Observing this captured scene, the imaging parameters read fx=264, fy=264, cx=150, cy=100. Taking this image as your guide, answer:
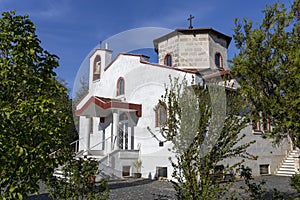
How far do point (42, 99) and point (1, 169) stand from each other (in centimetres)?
105

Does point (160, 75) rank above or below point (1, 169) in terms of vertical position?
above

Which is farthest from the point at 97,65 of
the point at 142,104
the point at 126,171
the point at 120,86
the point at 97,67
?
the point at 126,171

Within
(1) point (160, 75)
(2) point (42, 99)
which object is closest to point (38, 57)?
(2) point (42, 99)

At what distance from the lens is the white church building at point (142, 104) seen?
45.5 feet

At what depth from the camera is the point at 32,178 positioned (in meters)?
3.64

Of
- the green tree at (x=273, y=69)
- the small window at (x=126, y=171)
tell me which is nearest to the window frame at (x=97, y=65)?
the small window at (x=126, y=171)

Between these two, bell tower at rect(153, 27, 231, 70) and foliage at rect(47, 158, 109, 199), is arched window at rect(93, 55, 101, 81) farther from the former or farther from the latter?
foliage at rect(47, 158, 109, 199)

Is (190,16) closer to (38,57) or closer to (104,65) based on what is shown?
(104,65)

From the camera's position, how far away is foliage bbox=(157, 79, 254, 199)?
15.4 ft

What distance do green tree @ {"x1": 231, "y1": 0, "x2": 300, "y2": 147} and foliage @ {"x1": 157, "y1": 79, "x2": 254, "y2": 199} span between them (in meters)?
1.65

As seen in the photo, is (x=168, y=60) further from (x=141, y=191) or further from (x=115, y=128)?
(x=141, y=191)

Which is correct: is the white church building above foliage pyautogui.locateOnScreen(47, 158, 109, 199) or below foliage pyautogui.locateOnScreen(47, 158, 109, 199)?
above

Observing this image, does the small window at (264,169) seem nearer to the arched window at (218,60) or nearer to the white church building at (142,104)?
the white church building at (142,104)

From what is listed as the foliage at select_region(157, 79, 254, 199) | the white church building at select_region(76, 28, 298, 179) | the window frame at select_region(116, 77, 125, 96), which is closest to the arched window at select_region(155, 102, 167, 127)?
the foliage at select_region(157, 79, 254, 199)
